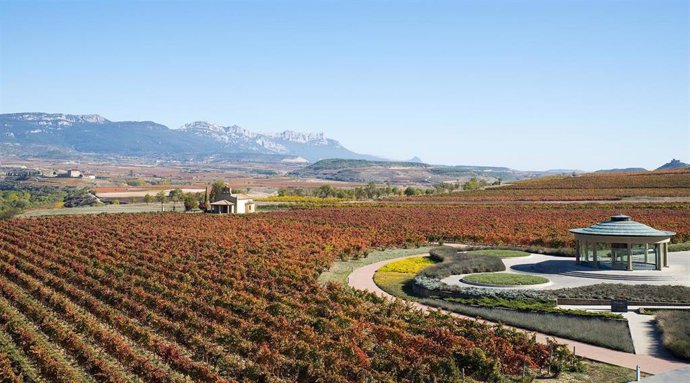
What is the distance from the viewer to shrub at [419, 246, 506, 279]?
117 ft

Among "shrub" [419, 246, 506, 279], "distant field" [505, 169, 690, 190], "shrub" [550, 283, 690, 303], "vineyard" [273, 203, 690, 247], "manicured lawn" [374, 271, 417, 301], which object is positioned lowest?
"manicured lawn" [374, 271, 417, 301]

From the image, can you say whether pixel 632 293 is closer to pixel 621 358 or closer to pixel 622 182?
pixel 621 358

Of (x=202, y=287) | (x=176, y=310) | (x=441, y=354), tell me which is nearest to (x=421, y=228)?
(x=202, y=287)

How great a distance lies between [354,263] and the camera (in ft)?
139

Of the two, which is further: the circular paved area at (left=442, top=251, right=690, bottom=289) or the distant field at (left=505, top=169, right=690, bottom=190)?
the distant field at (left=505, top=169, right=690, bottom=190)

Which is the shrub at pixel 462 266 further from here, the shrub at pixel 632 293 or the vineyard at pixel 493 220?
the vineyard at pixel 493 220

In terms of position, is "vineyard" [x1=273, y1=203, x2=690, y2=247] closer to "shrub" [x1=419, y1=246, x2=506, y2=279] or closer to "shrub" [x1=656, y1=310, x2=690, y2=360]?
"shrub" [x1=419, y1=246, x2=506, y2=279]

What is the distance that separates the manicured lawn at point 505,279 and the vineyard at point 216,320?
680 cm

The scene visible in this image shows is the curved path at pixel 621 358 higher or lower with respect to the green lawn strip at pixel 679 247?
lower

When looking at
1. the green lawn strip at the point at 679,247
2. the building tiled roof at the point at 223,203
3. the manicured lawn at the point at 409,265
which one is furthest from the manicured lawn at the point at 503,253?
the building tiled roof at the point at 223,203

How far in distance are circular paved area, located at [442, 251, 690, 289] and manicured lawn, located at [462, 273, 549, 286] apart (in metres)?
0.39

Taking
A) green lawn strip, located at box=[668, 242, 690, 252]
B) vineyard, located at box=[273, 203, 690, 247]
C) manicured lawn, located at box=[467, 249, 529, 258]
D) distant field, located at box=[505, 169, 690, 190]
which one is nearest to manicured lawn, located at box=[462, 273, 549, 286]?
manicured lawn, located at box=[467, 249, 529, 258]

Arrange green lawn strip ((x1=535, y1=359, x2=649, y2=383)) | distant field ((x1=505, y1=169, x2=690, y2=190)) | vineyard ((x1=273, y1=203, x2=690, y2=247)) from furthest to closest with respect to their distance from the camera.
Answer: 1. distant field ((x1=505, y1=169, x2=690, y2=190))
2. vineyard ((x1=273, y1=203, x2=690, y2=247))
3. green lawn strip ((x1=535, y1=359, x2=649, y2=383))

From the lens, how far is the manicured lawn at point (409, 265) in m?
39.2
